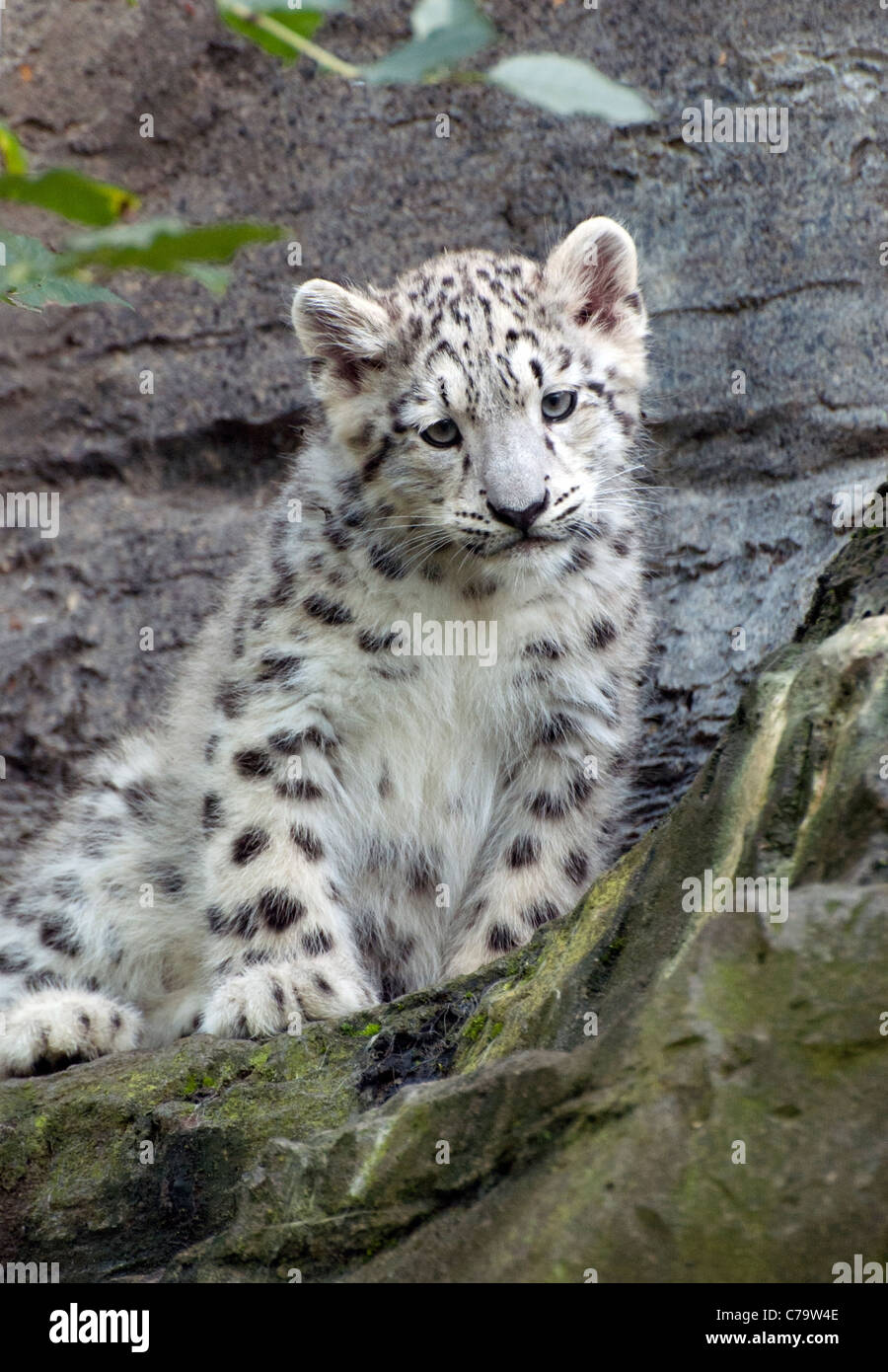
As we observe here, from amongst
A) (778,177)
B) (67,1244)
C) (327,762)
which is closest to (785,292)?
(778,177)

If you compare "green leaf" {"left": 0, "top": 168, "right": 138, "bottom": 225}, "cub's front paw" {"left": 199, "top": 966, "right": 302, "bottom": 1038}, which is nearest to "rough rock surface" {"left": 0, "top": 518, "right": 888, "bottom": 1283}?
"cub's front paw" {"left": 199, "top": 966, "right": 302, "bottom": 1038}

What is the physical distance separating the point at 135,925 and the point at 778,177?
4.36 meters

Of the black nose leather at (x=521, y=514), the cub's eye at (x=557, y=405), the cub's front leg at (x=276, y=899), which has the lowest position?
the cub's front leg at (x=276, y=899)

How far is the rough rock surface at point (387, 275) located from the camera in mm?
6766

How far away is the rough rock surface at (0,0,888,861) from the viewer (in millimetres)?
6766

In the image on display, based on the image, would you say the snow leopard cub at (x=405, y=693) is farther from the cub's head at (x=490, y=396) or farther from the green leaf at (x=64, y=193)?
the green leaf at (x=64, y=193)

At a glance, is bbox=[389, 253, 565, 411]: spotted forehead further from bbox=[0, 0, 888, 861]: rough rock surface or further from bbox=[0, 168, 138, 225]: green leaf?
bbox=[0, 168, 138, 225]: green leaf

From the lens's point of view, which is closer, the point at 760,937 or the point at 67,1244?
the point at 760,937

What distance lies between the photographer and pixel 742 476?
6898mm

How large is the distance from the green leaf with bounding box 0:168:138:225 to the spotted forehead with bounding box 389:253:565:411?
3.49 meters

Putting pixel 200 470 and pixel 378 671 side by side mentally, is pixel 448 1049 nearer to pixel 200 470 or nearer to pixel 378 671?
pixel 378 671

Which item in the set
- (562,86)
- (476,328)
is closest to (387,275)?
(476,328)

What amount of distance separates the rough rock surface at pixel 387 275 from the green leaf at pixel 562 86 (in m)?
5.21

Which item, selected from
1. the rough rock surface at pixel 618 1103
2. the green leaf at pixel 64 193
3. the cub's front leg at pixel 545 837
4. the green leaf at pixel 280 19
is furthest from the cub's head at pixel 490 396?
the green leaf at pixel 64 193
